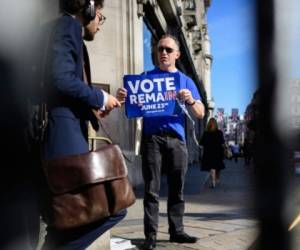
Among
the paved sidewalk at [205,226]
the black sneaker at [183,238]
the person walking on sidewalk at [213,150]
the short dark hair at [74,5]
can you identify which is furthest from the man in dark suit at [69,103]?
the person walking on sidewalk at [213,150]

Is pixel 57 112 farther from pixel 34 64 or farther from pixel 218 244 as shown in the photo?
pixel 218 244

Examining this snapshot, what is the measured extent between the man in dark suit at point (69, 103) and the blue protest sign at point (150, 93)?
1521 millimetres

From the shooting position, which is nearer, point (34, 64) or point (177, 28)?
point (34, 64)

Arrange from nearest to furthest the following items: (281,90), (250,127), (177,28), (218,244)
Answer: (281,90)
(250,127)
(218,244)
(177,28)

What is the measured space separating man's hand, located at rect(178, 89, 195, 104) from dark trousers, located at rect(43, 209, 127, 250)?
1.68 m

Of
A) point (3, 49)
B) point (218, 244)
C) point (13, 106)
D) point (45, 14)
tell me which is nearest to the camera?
point (13, 106)

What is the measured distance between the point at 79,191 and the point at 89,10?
884 mm

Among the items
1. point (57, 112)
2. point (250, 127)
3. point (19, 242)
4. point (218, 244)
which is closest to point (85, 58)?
point (57, 112)

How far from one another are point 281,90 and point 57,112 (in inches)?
52.6

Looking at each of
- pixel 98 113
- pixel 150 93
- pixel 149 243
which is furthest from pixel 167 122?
pixel 98 113

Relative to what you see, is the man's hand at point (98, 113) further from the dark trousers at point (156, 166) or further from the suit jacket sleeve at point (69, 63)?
the dark trousers at point (156, 166)

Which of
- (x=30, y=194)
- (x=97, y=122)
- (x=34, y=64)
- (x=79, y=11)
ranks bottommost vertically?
(x=30, y=194)

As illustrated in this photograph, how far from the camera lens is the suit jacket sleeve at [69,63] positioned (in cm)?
201

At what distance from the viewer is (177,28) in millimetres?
20078
